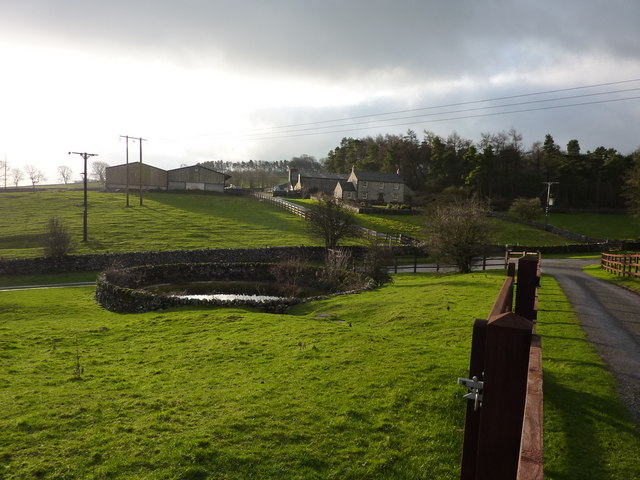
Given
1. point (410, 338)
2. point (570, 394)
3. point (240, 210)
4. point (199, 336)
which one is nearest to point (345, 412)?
point (570, 394)

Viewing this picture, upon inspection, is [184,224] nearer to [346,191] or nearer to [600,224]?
[346,191]

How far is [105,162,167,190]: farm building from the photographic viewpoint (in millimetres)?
86775

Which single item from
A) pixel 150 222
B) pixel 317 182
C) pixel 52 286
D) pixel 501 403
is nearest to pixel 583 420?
pixel 501 403

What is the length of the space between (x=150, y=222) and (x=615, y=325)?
54.4m

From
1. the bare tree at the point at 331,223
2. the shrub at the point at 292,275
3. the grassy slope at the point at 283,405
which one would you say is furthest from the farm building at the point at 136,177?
the grassy slope at the point at 283,405

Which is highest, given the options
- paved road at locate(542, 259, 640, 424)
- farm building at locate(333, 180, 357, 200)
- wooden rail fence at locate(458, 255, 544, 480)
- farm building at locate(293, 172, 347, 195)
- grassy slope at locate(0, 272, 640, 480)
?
farm building at locate(293, 172, 347, 195)

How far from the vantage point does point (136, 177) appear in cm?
8800

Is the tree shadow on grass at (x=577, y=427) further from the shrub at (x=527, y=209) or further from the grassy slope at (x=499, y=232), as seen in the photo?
the shrub at (x=527, y=209)

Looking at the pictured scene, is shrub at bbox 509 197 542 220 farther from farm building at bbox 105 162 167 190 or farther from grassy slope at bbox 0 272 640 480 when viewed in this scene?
farm building at bbox 105 162 167 190

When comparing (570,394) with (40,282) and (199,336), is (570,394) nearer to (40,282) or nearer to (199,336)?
(199,336)

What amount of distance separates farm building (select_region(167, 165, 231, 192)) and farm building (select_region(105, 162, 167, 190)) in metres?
1.82

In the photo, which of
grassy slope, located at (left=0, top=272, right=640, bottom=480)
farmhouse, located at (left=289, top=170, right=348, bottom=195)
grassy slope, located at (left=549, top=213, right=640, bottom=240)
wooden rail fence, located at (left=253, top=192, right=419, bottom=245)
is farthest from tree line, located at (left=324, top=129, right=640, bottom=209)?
grassy slope, located at (left=0, top=272, right=640, bottom=480)

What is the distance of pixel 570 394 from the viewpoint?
7320mm

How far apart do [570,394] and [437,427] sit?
8.60ft
